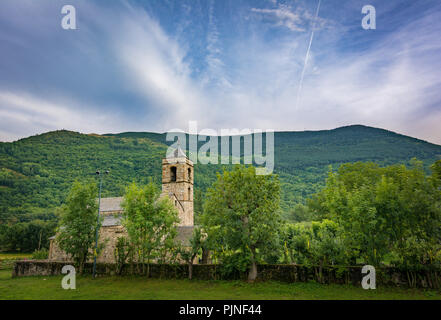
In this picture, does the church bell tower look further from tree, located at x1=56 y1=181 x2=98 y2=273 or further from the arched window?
tree, located at x1=56 y1=181 x2=98 y2=273

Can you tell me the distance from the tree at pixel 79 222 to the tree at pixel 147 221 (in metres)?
3.06

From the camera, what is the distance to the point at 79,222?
1856 cm

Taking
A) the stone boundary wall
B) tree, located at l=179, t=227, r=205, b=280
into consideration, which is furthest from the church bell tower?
tree, located at l=179, t=227, r=205, b=280

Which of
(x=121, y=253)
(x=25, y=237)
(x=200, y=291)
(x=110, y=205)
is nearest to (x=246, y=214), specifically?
(x=200, y=291)

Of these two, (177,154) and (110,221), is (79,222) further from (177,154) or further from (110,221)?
(177,154)

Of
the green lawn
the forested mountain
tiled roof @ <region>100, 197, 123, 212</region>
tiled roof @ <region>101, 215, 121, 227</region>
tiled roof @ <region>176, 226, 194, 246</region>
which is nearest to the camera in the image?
the green lawn

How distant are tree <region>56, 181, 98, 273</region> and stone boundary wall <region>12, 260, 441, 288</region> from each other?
1.54 m

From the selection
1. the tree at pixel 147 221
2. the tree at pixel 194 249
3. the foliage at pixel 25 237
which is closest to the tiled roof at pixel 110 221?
the tree at pixel 147 221

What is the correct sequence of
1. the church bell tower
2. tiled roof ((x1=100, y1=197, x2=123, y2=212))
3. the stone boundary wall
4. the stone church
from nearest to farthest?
the stone boundary wall < tiled roof ((x1=100, y1=197, x2=123, y2=212)) < the stone church < the church bell tower

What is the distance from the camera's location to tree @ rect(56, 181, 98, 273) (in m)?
18.3

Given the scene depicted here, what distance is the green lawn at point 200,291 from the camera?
38.0ft
